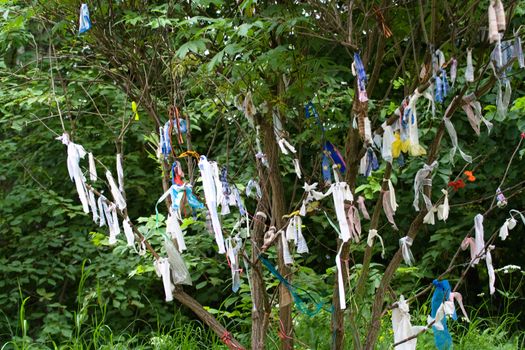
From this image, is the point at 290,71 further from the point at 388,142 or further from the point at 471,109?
the point at 471,109

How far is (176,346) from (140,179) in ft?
6.27

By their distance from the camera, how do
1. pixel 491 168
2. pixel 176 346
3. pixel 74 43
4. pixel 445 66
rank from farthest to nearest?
pixel 491 168 → pixel 176 346 → pixel 74 43 → pixel 445 66

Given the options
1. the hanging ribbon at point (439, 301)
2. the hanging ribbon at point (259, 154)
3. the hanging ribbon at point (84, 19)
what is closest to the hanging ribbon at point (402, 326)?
the hanging ribbon at point (439, 301)

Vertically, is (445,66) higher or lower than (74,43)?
lower

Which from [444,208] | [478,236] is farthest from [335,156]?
[478,236]

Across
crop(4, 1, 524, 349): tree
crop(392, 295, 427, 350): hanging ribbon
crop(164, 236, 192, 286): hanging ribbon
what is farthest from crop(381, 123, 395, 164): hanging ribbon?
crop(164, 236, 192, 286): hanging ribbon

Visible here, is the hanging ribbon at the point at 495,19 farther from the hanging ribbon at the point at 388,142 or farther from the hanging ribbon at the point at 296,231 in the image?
the hanging ribbon at the point at 296,231

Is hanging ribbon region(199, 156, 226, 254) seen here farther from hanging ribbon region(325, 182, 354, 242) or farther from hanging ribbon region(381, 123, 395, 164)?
hanging ribbon region(381, 123, 395, 164)

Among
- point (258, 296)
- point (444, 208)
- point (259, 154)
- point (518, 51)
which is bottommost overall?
point (258, 296)

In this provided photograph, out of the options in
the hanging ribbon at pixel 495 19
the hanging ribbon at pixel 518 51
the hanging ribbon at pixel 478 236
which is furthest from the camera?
the hanging ribbon at pixel 478 236

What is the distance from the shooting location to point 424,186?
279cm

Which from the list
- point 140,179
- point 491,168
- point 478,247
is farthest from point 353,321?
point 140,179

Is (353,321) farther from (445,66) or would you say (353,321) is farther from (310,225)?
(310,225)

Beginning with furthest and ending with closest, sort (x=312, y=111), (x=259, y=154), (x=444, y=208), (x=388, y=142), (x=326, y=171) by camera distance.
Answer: (x=312, y=111), (x=259, y=154), (x=326, y=171), (x=444, y=208), (x=388, y=142)
